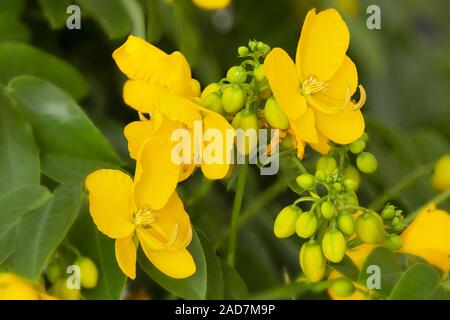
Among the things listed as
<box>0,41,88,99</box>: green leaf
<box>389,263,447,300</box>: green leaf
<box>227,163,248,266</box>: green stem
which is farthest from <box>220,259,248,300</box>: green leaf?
<box>0,41,88,99</box>: green leaf

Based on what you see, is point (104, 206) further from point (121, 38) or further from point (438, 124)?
point (438, 124)

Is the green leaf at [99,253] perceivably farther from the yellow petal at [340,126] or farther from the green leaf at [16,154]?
the yellow petal at [340,126]

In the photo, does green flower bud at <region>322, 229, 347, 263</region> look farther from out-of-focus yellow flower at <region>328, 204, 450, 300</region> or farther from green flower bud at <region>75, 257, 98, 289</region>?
green flower bud at <region>75, 257, 98, 289</region>

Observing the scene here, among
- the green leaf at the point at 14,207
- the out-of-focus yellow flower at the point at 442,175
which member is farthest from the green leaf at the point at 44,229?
the out-of-focus yellow flower at the point at 442,175

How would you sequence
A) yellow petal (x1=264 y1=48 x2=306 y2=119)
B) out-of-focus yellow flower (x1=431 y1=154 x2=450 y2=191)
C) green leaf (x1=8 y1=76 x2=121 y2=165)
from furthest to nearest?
1. out-of-focus yellow flower (x1=431 y1=154 x2=450 y2=191)
2. green leaf (x1=8 y1=76 x2=121 y2=165)
3. yellow petal (x1=264 y1=48 x2=306 y2=119)

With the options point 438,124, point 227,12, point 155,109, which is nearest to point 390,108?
point 438,124

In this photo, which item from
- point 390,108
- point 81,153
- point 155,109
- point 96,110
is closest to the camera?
point 155,109
